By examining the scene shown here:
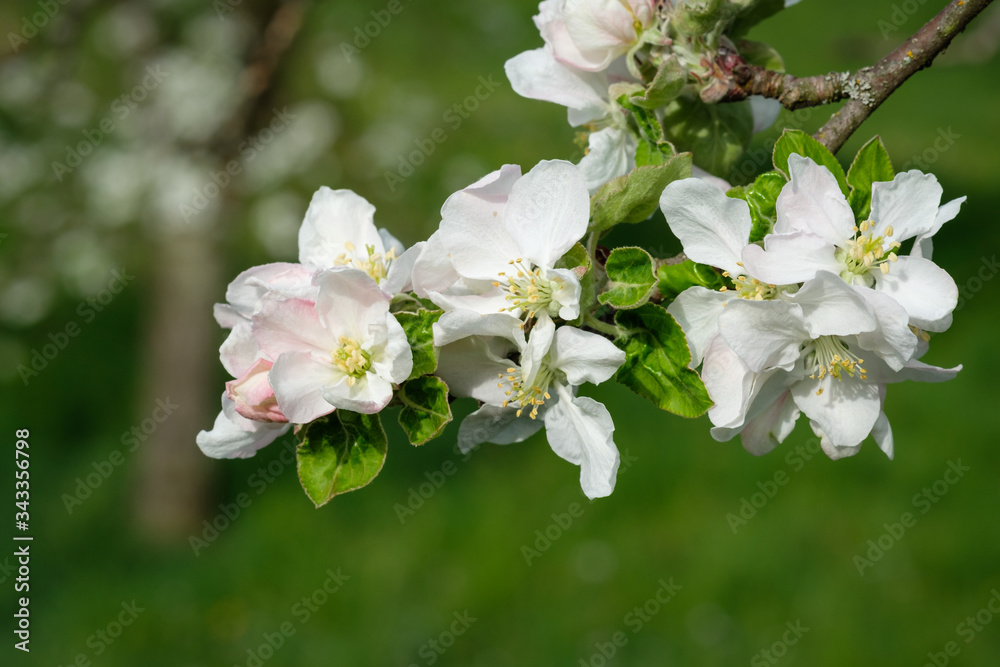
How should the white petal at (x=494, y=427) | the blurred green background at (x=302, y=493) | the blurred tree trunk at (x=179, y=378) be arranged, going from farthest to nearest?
the blurred tree trunk at (x=179, y=378) < the blurred green background at (x=302, y=493) < the white petal at (x=494, y=427)

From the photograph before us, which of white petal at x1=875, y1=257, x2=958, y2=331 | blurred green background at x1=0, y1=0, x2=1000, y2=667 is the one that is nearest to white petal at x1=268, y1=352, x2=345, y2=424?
white petal at x1=875, y1=257, x2=958, y2=331

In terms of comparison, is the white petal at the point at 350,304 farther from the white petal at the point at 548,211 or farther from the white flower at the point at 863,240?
the white flower at the point at 863,240

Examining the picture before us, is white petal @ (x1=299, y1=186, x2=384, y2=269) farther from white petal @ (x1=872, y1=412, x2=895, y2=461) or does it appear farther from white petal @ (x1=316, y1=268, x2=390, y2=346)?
white petal @ (x1=872, y1=412, x2=895, y2=461)

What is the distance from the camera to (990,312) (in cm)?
518

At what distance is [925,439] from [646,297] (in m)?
3.75

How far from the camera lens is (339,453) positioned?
1.08m

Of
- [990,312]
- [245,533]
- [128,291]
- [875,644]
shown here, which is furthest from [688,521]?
[128,291]

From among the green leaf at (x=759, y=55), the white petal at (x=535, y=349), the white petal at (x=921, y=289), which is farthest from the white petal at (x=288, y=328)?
the green leaf at (x=759, y=55)

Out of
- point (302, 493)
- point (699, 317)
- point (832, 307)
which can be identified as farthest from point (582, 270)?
point (302, 493)

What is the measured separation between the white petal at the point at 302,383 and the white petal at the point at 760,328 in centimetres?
45

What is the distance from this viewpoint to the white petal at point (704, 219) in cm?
102

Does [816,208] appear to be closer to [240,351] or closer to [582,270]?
[582,270]

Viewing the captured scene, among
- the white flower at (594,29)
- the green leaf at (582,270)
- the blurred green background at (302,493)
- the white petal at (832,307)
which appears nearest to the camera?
the white petal at (832,307)

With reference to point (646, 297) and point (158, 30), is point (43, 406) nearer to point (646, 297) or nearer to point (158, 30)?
point (158, 30)
